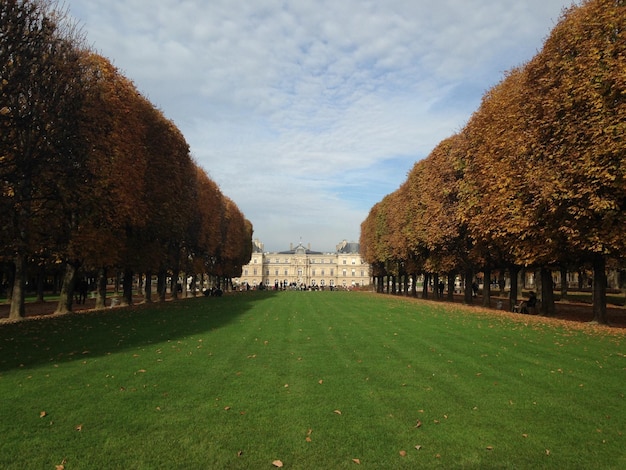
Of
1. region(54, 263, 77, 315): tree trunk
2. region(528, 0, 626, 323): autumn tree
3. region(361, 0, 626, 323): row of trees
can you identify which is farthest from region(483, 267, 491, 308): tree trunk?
region(54, 263, 77, 315): tree trunk

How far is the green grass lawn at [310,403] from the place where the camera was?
6.29 m

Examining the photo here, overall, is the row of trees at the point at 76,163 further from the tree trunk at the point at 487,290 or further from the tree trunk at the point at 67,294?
the tree trunk at the point at 487,290

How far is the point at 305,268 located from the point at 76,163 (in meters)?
151

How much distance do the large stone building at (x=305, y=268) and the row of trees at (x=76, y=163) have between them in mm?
126383

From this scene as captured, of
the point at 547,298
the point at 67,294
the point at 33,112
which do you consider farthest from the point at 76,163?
the point at 547,298

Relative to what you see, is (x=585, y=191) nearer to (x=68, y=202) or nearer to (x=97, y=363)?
(x=97, y=363)

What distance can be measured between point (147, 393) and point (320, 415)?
343 centimetres

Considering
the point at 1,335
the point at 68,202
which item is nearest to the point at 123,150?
the point at 68,202

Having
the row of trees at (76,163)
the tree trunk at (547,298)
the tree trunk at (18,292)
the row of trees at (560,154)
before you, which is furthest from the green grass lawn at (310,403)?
the tree trunk at (547,298)

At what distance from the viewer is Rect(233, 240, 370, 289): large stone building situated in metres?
168

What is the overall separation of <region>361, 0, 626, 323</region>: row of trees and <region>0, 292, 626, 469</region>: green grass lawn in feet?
22.0

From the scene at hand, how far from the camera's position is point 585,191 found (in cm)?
1928

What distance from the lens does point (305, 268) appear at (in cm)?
17150

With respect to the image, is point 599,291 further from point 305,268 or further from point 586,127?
point 305,268
